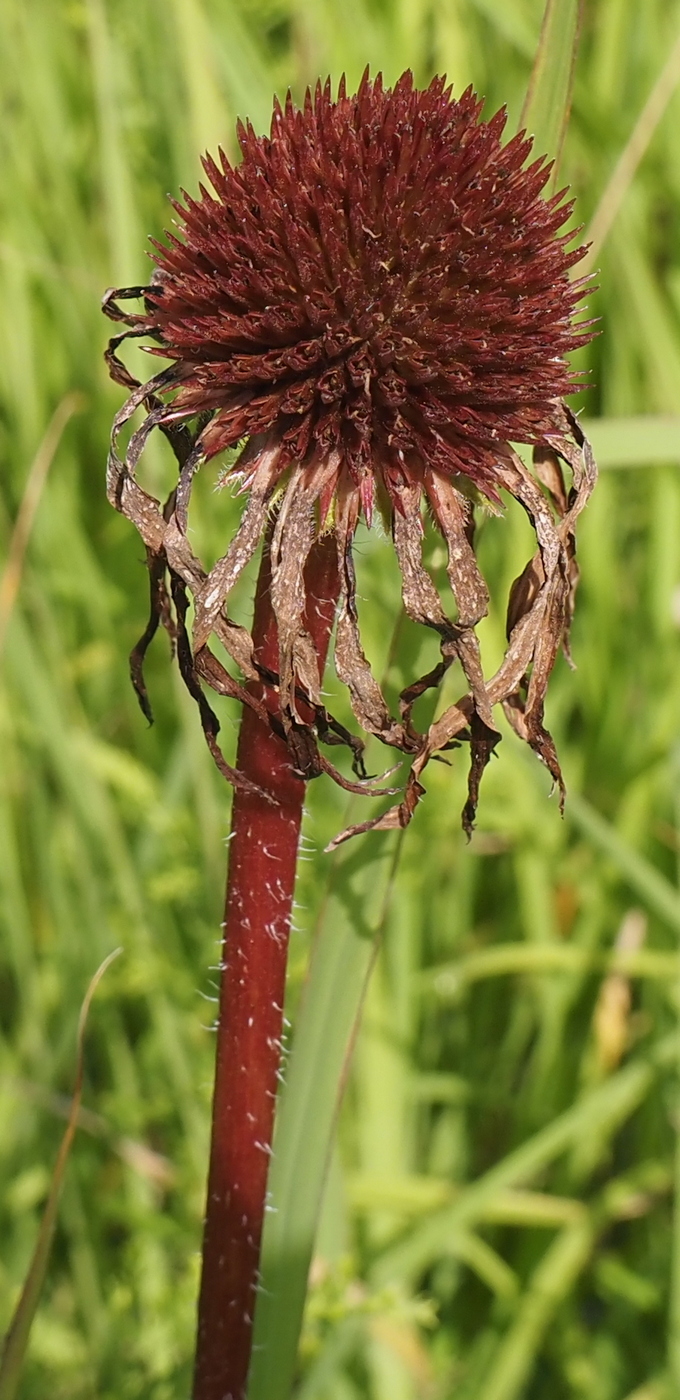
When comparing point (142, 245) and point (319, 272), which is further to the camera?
point (142, 245)

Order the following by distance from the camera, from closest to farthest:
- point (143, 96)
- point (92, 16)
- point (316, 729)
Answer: point (316, 729), point (92, 16), point (143, 96)

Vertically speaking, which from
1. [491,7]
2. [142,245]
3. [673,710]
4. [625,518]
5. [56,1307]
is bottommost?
[56,1307]

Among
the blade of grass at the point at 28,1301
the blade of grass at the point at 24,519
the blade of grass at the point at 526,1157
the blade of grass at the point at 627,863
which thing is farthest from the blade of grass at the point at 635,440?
the blade of grass at the point at 526,1157

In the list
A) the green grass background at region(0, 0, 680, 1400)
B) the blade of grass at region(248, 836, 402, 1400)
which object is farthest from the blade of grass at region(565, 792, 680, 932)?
the blade of grass at region(248, 836, 402, 1400)

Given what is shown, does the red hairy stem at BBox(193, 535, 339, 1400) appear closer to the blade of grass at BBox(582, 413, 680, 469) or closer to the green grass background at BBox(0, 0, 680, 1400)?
the blade of grass at BBox(582, 413, 680, 469)

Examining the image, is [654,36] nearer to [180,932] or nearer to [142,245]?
[142,245]

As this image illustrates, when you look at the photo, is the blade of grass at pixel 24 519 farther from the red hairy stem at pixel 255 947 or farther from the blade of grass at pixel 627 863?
the red hairy stem at pixel 255 947

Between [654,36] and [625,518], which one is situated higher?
[654,36]

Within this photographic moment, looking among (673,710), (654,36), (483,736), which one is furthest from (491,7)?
(483,736)
